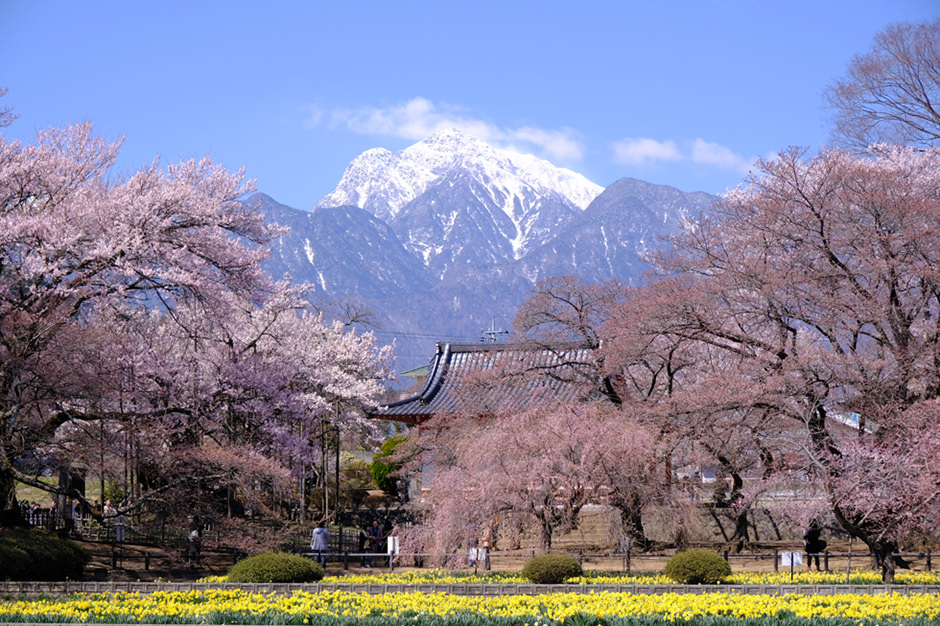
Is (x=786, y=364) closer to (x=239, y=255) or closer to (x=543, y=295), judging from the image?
(x=543, y=295)

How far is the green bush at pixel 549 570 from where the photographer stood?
1611cm

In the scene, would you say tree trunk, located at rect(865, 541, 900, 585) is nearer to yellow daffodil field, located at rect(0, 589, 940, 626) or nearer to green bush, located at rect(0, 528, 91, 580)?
yellow daffodil field, located at rect(0, 589, 940, 626)

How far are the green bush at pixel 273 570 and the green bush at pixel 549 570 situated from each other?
13.1 ft

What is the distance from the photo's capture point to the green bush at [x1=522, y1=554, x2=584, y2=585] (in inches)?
634

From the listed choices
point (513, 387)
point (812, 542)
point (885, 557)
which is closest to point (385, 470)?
point (513, 387)

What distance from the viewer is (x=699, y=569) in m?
15.7

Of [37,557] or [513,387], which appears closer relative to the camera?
[37,557]

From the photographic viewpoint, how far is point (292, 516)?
118 feet

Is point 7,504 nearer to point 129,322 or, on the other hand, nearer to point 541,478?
point 129,322

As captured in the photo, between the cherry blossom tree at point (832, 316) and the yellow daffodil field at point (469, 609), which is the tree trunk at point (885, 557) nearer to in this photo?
the cherry blossom tree at point (832, 316)

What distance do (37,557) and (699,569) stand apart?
40.3 ft

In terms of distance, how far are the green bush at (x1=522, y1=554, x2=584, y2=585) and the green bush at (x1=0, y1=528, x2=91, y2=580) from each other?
8.78 meters

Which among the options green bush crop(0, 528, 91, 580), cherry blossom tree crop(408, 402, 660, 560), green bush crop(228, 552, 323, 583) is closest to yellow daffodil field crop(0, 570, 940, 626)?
green bush crop(228, 552, 323, 583)

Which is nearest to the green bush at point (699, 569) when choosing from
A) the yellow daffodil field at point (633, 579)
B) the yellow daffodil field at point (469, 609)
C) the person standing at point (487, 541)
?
the yellow daffodil field at point (633, 579)
